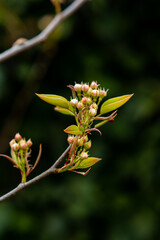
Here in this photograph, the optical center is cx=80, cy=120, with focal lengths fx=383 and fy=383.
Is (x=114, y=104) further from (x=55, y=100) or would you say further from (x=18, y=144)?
(x=18, y=144)

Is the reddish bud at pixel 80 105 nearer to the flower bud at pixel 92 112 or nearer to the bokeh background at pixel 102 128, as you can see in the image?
the flower bud at pixel 92 112

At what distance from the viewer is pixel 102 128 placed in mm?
2488

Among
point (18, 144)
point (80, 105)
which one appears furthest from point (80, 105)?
point (18, 144)

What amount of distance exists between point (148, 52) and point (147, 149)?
0.69m

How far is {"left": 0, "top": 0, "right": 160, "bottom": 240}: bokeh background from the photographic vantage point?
241 centimetres

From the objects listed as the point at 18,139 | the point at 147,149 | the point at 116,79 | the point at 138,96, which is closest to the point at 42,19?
the point at 116,79

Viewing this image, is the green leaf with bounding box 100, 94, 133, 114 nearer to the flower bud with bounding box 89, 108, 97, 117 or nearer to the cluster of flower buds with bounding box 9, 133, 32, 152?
the flower bud with bounding box 89, 108, 97, 117

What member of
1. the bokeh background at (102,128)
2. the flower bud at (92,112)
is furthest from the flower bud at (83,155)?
the bokeh background at (102,128)

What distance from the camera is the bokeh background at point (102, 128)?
7.91ft

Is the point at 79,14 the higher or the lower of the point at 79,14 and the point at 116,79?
the higher

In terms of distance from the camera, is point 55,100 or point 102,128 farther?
point 102,128

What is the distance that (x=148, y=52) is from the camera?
2.61 meters

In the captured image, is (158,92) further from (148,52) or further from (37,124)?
(37,124)

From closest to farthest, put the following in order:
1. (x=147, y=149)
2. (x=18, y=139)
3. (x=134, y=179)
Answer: (x=18, y=139) → (x=147, y=149) → (x=134, y=179)
